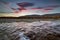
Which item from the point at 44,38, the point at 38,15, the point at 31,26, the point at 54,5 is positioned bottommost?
the point at 44,38

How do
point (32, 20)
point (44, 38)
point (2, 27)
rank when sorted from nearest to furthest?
point (44, 38) < point (2, 27) < point (32, 20)

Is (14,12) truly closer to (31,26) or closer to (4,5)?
(4,5)

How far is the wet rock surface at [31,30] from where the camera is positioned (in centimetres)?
122

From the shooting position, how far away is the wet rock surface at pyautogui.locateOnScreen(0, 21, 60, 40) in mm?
1216

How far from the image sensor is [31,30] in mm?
1324

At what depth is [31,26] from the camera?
1.42m

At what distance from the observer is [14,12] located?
1.48 meters

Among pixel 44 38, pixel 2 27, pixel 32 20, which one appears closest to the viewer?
pixel 44 38

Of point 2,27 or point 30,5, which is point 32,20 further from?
point 2,27

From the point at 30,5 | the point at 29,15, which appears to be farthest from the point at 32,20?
the point at 30,5

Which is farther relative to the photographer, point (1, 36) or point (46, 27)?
point (46, 27)

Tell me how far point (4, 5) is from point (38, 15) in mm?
467

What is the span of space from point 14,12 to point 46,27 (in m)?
0.46

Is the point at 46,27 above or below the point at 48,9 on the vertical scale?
below
